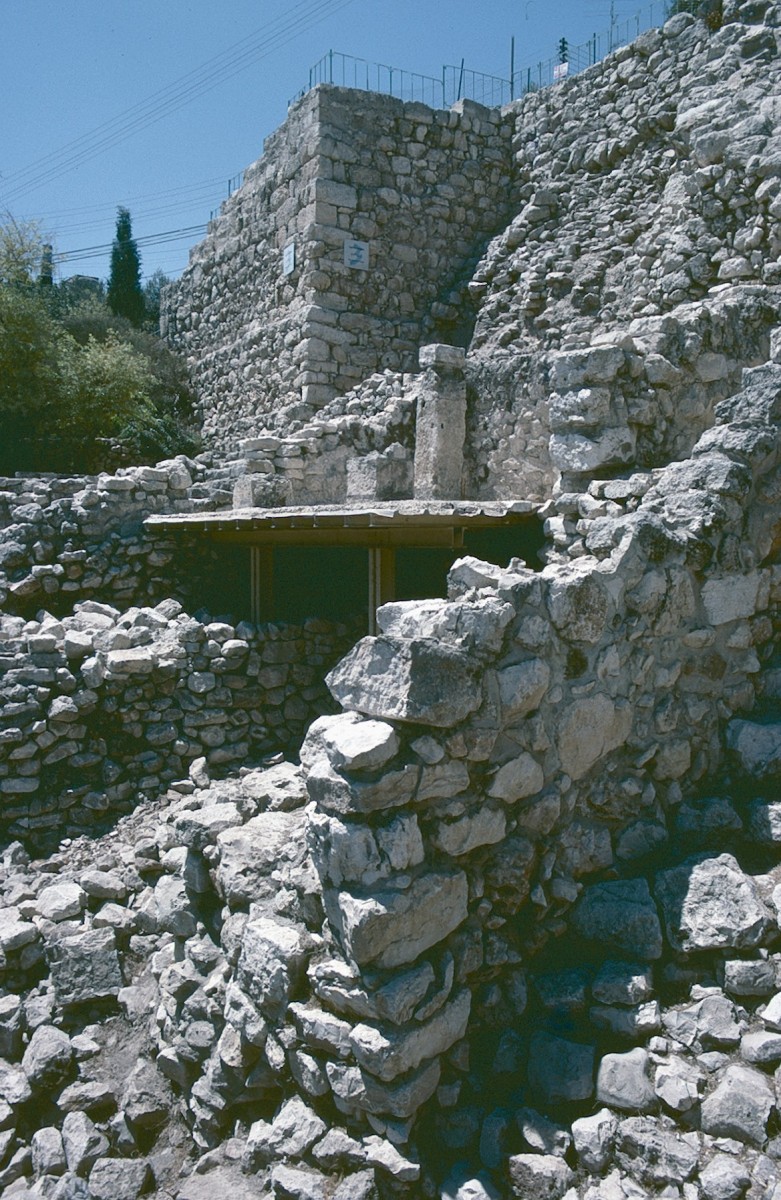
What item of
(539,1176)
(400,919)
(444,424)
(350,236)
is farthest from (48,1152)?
(350,236)

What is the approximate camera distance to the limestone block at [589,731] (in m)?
3.79

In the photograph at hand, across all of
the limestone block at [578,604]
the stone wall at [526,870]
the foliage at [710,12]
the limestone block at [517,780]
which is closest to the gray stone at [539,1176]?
the stone wall at [526,870]

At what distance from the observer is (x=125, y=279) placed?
2542 cm

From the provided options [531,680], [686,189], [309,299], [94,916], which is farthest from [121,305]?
[531,680]

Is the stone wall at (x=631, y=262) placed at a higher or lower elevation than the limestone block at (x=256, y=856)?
higher

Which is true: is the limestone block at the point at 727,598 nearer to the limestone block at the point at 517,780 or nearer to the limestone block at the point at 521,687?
the limestone block at the point at 521,687

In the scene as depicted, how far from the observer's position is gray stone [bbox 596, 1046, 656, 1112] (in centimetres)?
304

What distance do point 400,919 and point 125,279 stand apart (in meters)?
26.2

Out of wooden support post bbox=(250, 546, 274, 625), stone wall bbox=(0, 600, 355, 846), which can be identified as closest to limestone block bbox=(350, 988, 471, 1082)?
stone wall bbox=(0, 600, 355, 846)

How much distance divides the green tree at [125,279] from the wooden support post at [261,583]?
17191 millimetres

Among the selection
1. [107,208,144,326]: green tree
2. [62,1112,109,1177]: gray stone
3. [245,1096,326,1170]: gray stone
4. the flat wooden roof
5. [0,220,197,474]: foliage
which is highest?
[107,208,144,326]: green tree

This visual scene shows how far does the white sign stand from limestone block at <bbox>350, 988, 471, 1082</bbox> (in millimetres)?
13997

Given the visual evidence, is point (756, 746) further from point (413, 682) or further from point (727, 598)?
point (413, 682)

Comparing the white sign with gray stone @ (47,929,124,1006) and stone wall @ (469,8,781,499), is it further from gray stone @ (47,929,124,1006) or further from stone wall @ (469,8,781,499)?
gray stone @ (47,929,124,1006)
